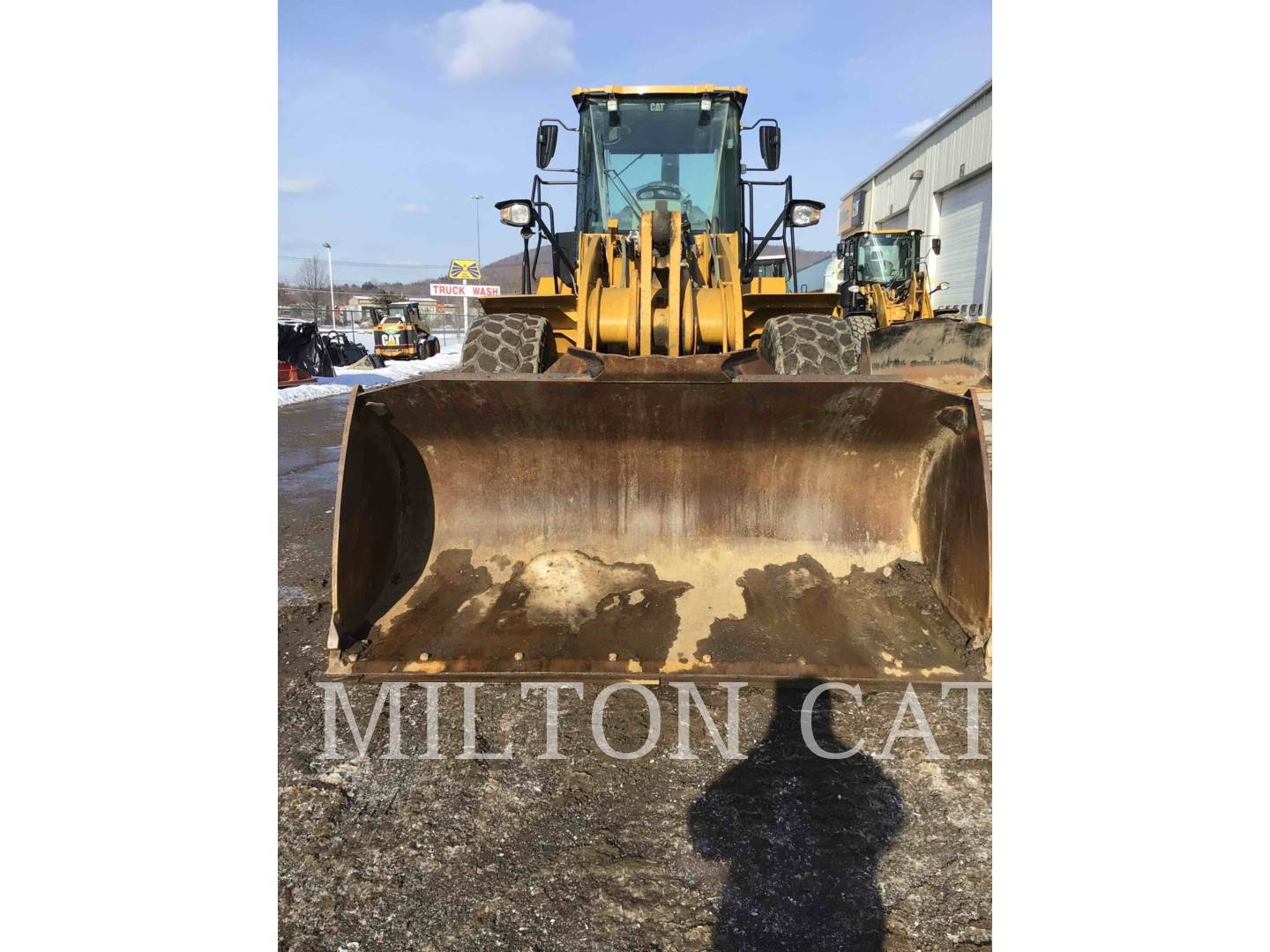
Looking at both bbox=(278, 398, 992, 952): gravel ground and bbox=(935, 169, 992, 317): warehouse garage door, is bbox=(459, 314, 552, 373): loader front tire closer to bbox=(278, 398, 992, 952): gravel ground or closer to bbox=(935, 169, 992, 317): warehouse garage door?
bbox=(278, 398, 992, 952): gravel ground

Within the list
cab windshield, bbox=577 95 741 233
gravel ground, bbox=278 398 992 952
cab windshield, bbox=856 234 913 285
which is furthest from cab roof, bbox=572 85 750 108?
cab windshield, bbox=856 234 913 285

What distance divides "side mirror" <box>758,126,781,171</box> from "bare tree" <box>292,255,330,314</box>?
32.2 meters

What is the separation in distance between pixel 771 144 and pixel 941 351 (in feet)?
19.0

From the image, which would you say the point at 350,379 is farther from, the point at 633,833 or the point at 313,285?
the point at 313,285

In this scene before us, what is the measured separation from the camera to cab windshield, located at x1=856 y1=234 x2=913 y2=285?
1546 cm

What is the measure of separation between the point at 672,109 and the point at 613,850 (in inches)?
181

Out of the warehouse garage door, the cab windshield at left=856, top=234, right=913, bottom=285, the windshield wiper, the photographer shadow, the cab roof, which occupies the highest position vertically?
the warehouse garage door

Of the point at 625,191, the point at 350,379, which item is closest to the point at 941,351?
the point at 625,191

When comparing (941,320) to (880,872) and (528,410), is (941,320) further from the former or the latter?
(880,872)

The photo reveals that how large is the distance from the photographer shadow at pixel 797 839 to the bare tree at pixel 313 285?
34786mm

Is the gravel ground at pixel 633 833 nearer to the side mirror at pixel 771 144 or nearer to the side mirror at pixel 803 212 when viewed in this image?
the side mirror at pixel 803 212

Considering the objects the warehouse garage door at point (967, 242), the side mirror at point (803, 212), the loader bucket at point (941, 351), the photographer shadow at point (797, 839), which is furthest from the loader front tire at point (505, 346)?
the warehouse garage door at point (967, 242)

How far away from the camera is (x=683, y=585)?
3.09 m

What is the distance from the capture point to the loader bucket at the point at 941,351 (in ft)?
30.4
